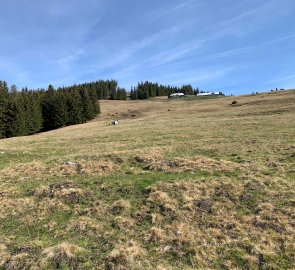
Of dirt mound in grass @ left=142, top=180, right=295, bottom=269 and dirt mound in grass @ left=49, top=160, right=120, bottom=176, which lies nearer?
dirt mound in grass @ left=142, top=180, right=295, bottom=269

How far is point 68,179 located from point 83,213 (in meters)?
4.94

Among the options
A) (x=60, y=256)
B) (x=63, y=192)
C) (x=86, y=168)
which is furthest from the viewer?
(x=86, y=168)

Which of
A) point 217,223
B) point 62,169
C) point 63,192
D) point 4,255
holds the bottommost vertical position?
point 4,255

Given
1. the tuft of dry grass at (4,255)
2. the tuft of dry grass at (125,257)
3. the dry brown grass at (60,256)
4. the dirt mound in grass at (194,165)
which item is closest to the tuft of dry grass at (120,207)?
the tuft of dry grass at (125,257)

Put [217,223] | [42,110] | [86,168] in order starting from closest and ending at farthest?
[217,223] → [86,168] → [42,110]

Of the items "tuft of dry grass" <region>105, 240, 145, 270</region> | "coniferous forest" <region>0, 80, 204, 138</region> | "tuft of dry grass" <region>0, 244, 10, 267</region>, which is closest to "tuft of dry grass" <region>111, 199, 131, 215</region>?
"tuft of dry grass" <region>105, 240, 145, 270</region>

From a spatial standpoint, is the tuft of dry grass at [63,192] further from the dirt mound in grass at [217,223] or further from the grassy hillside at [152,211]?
the dirt mound in grass at [217,223]

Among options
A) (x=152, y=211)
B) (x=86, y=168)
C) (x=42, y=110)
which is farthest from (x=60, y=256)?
(x=42, y=110)

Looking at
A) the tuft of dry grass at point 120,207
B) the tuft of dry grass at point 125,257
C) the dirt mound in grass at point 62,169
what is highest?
the dirt mound in grass at point 62,169

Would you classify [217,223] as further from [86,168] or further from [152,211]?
[86,168]

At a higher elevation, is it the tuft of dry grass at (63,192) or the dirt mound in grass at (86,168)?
the dirt mound in grass at (86,168)

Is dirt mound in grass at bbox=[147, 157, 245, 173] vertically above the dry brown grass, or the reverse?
dirt mound in grass at bbox=[147, 157, 245, 173]

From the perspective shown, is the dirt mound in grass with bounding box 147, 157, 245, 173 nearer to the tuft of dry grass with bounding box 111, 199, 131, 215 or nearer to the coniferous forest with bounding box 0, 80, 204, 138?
the tuft of dry grass with bounding box 111, 199, 131, 215

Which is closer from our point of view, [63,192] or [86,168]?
[63,192]
